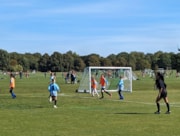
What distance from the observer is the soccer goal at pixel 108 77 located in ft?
154

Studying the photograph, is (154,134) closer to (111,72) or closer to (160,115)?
(160,115)

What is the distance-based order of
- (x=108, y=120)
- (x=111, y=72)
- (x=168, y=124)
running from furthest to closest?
(x=111, y=72)
(x=108, y=120)
(x=168, y=124)

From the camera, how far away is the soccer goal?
154 ft

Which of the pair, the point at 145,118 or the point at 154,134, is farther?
the point at 145,118

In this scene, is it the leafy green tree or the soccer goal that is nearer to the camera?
the soccer goal

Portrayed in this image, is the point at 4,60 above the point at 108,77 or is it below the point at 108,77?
above

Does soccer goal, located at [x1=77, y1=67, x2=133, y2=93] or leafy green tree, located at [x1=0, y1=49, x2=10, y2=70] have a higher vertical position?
leafy green tree, located at [x1=0, y1=49, x2=10, y2=70]

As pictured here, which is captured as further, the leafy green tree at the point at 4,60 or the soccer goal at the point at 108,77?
the leafy green tree at the point at 4,60

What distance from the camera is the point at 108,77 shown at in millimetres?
50438

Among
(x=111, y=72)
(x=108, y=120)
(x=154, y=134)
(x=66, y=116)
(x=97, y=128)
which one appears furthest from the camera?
(x=111, y=72)

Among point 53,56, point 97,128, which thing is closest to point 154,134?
point 97,128

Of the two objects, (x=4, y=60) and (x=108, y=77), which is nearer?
(x=108, y=77)

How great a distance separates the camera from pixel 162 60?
19900 cm

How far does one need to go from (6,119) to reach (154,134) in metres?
6.87
